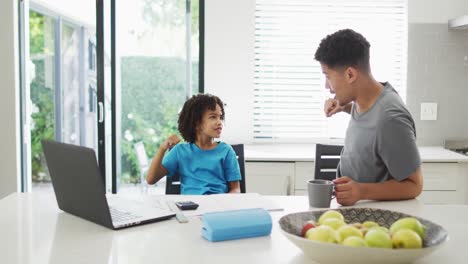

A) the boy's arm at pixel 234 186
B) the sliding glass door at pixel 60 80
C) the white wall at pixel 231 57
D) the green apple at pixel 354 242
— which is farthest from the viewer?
the sliding glass door at pixel 60 80

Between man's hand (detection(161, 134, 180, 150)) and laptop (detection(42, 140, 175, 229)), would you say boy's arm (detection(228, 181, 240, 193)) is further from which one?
laptop (detection(42, 140, 175, 229))

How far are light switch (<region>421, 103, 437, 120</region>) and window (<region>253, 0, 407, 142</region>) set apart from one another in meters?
0.18

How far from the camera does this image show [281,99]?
145 inches

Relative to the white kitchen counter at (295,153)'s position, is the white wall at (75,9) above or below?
above

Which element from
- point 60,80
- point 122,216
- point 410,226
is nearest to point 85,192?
point 122,216

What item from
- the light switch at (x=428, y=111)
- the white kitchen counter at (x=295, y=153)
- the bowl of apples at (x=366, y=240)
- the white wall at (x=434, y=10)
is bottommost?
the white kitchen counter at (x=295, y=153)

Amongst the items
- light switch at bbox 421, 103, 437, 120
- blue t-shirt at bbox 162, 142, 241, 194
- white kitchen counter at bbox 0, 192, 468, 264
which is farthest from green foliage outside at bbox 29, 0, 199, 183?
white kitchen counter at bbox 0, 192, 468, 264

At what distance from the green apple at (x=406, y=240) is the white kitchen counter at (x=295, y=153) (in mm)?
1923

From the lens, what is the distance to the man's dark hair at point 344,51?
75.7 inches

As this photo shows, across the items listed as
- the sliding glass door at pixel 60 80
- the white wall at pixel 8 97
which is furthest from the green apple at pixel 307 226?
the sliding glass door at pixel 60 80

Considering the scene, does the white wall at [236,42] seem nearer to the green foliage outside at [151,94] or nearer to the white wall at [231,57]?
the white wall at [231,57]

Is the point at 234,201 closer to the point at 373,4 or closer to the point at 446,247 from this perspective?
the point at 446,247

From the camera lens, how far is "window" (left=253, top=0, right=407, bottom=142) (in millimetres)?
3637

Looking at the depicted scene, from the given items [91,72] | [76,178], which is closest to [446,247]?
[76,178]
